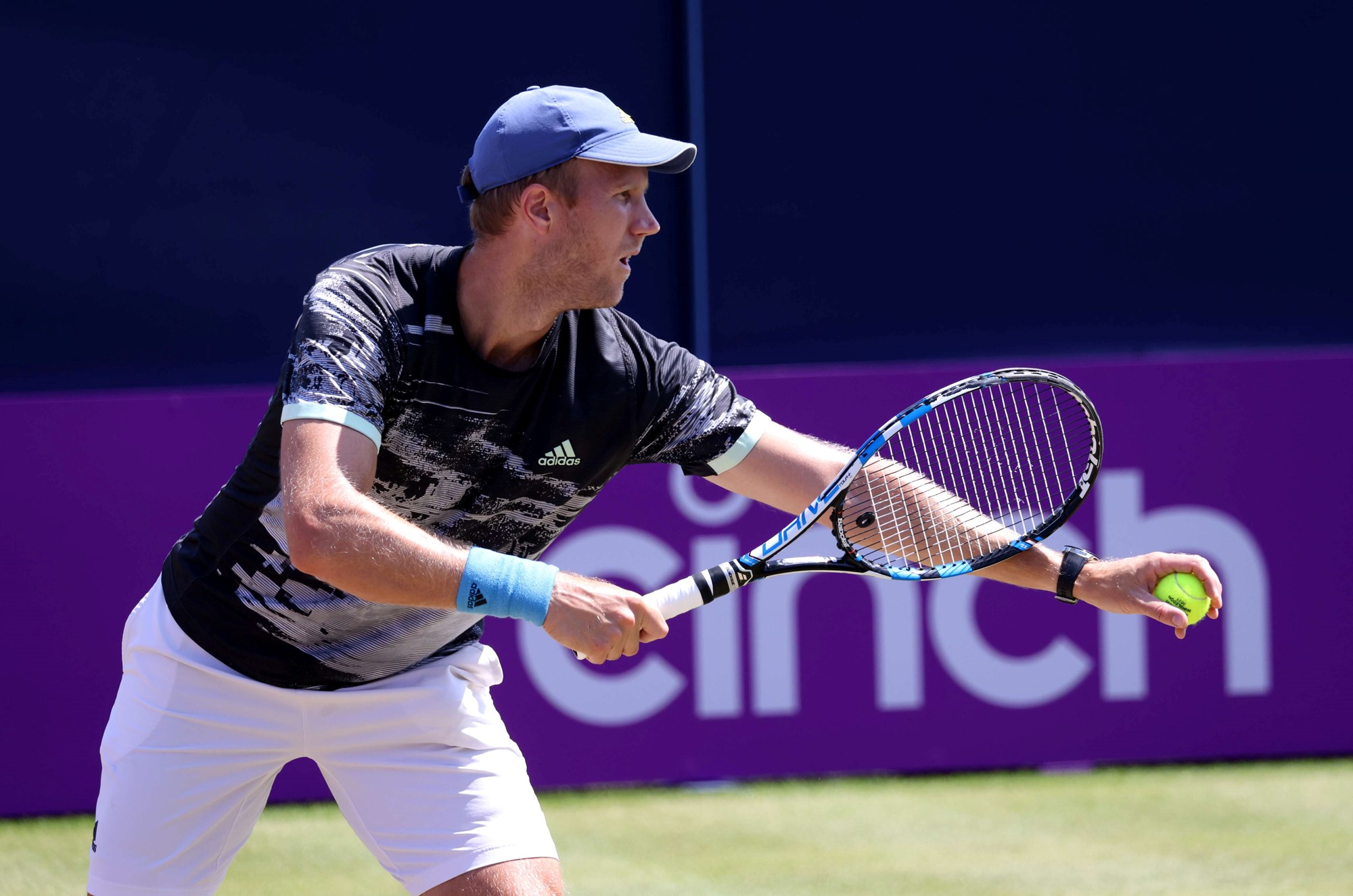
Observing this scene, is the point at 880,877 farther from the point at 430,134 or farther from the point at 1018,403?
Answer: the point at 430,134

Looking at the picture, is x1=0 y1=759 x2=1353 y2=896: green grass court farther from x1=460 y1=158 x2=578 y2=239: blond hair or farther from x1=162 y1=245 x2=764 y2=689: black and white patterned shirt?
x1=460 y1=158 x2=578 y2=239: blond hair

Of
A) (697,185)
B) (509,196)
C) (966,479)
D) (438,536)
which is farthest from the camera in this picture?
(697,185)

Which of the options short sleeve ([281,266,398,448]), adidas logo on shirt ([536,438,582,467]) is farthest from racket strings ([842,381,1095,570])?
short sleeve ([281,266,398,448])

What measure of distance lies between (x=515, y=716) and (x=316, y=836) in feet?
2.41

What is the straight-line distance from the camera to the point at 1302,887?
421cm

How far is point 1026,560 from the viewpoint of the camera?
111 inches

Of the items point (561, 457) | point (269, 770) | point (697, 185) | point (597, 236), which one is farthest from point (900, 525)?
point (697, 185)

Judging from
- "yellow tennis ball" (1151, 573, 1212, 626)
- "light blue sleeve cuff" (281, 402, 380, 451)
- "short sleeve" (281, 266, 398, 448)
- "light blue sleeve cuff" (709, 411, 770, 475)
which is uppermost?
"short sleeve" (281, 266, 398, 448)

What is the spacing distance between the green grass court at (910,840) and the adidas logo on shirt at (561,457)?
1.86 meters

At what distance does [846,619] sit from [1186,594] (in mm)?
2736

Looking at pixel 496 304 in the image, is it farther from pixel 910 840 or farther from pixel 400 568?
pixel 910 840

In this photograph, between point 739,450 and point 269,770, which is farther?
point 739,450

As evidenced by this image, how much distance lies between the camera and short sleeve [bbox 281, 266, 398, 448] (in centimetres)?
239

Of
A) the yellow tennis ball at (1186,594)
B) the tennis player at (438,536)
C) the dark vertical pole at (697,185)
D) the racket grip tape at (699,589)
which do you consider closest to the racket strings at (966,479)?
the tennis player at (438,536)
